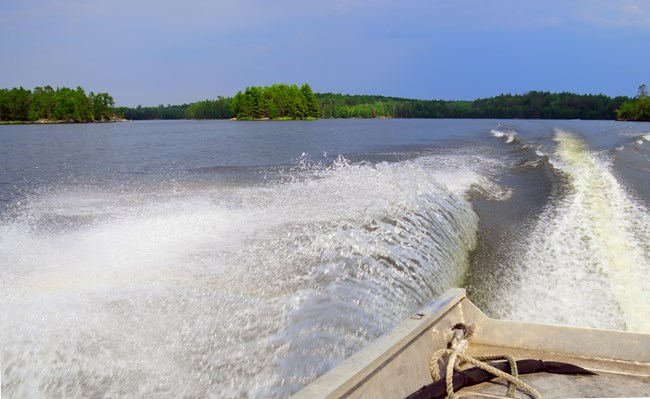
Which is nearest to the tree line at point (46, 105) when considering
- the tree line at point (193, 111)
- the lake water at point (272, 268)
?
the tree line at point (193, 111)

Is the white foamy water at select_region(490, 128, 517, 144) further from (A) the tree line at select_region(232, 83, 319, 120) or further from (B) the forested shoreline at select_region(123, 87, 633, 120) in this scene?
(A) the tree line at select_region(232, 83, 319, 120)

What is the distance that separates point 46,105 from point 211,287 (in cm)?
9486

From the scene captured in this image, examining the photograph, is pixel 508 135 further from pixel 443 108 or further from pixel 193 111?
pixel 193 111

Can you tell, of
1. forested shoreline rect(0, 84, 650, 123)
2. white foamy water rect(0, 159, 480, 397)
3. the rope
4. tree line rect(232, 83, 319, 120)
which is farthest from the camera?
tree line rect(232, 83, 319, 120)

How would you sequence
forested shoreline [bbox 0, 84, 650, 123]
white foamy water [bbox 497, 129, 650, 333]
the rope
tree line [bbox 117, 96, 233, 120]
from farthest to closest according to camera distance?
tree line [bbox 117, 96, 233, 120]
forested shoreline [bbox 0, 84, 650, 123]
white foamy water [bbox 497, 129, 650, 333]
the rope

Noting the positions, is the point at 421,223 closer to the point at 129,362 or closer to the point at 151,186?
the point at 129,362

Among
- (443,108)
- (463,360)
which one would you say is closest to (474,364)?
(463,360)

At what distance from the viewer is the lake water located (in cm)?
318

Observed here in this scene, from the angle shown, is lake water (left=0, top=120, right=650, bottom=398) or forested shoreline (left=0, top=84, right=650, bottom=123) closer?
lake water (left=0, top=120, right=650, bottom=398)

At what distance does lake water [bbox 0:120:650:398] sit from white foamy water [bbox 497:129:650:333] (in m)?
0.02

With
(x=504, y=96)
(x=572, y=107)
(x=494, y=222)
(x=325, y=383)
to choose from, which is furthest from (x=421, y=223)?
(x=504, y=96)

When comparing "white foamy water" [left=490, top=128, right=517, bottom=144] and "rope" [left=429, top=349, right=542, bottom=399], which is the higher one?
"rope" [left=429, top=349, right=542, bottom=399]

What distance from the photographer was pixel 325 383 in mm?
1963

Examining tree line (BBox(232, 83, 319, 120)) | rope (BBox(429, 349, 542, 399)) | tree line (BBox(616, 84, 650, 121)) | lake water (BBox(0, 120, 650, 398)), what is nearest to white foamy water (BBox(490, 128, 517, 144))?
lake water (BBox(0, 120, 650, 398))
